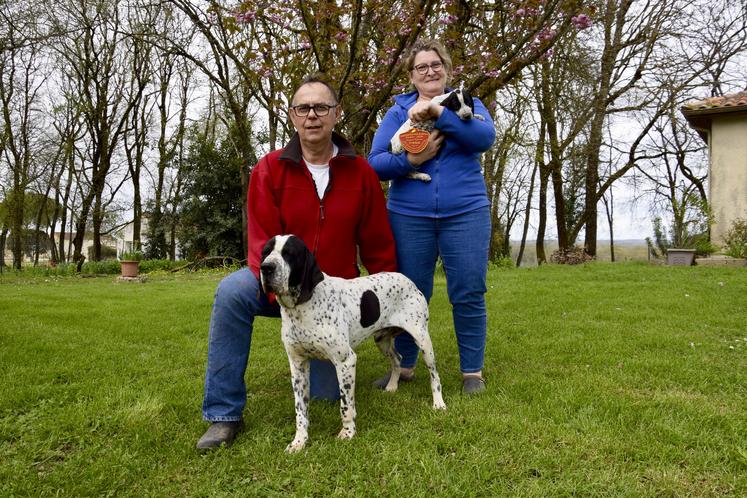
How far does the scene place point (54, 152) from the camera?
23.8 m

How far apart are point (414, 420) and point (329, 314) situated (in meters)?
0.85

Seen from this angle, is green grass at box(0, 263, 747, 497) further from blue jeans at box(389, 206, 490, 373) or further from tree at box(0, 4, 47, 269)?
tree at box(0, 4, 47, 269)

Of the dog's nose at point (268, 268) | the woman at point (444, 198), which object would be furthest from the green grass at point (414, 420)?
the dog's nose at point (268, 268)

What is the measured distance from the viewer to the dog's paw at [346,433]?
2.72 metres

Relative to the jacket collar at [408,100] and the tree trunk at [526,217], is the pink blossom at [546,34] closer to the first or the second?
the jacket collar at [408,100]

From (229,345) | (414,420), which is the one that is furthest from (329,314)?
(414,420)

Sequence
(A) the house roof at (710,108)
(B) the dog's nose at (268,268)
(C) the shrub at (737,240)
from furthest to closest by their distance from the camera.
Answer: (A) the house roof at (710,108) → (C) the shrub at (737,240) → (B) the dog's nose at (268,268)

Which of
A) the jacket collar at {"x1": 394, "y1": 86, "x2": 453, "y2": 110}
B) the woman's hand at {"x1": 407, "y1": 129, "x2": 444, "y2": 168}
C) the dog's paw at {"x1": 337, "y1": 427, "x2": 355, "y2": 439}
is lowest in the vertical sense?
the dog's paw at {"x1": 337, "y1": 427, "x2": 355, "y2": 439}

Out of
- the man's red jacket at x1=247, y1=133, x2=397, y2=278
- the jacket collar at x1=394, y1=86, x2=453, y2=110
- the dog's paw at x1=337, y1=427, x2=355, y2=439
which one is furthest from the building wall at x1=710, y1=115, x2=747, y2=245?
the dog's paw at x1=337, y1=427, x2=355, y2=439

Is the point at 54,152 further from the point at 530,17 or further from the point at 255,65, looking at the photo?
the point at 530,17

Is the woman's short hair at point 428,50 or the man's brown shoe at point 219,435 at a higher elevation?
the woman's short hair at point 428,50

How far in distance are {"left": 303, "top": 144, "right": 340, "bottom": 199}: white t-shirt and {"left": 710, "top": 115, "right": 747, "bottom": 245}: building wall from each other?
1410 cm

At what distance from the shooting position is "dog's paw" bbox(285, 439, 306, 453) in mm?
2604

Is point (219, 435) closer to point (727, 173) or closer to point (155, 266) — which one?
point (727, 173)
